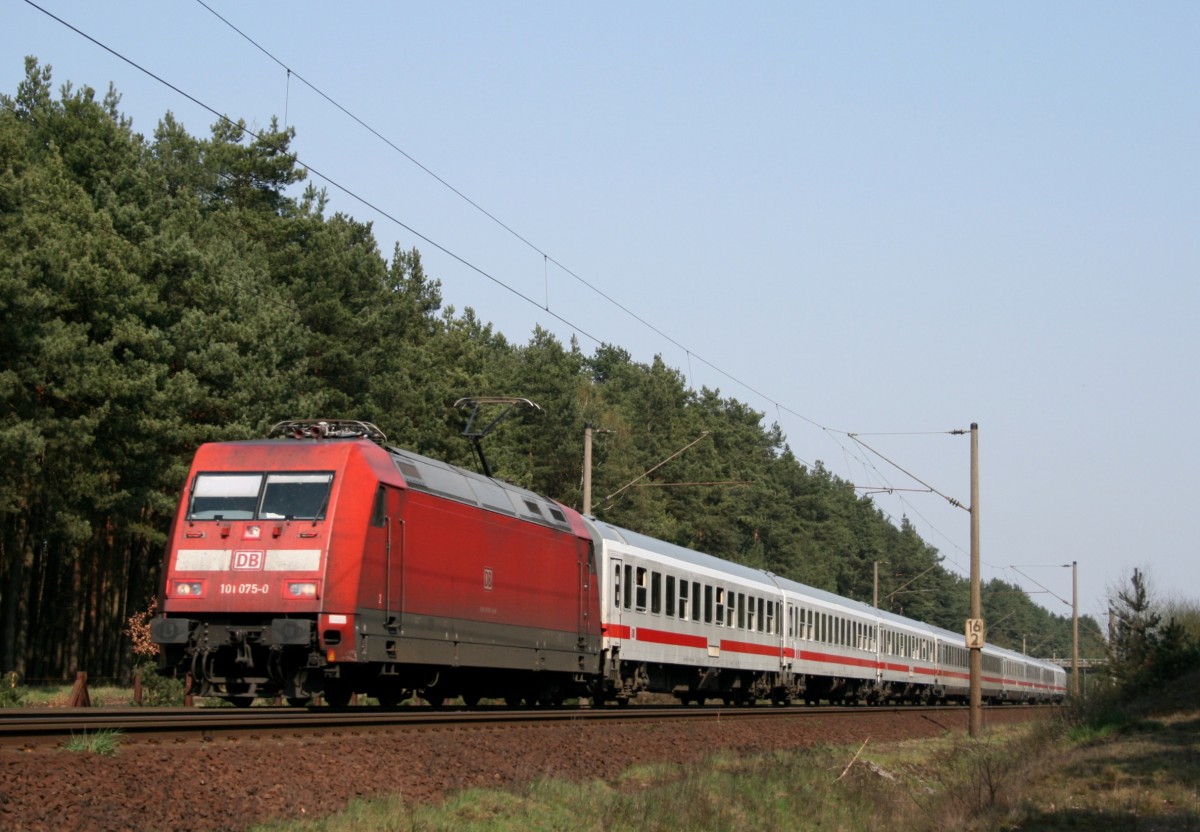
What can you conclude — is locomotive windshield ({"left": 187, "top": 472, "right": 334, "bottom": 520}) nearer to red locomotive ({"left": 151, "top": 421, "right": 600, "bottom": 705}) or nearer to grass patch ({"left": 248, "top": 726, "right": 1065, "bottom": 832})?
red locomotive ({"left": 151, "top": 421, "right": 600, "bottom": 705})

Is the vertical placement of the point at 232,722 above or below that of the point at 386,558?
below

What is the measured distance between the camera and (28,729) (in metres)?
12.2

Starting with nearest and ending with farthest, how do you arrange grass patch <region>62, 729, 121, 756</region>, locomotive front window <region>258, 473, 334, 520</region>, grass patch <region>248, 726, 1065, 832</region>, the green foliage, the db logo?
grass patch <region>62, 729, 121, 756</region>, grass patch <region>248, 726, 1065, 832</region>, the db logo, locomotive front window <region>258, 473, 334, 520</region>, the green foliage

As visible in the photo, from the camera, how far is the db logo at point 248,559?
17.0 m

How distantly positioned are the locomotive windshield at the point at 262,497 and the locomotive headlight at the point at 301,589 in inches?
34.5

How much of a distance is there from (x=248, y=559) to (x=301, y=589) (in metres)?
0.86

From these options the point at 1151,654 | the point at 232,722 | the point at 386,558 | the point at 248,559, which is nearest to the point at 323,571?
the point at 248,559

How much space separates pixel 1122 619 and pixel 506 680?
37024 millimetres

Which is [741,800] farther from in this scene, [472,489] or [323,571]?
[472,489]

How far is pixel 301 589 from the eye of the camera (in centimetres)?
1670

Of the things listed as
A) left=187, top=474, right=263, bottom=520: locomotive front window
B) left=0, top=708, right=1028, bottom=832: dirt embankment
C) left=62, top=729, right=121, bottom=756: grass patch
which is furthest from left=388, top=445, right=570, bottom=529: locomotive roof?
left=62, top=729, right=121, bottom=756: grass patch

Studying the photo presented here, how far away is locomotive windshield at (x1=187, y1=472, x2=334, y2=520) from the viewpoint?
17281mm

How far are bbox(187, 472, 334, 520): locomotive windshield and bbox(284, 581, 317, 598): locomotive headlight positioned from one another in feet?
2.87

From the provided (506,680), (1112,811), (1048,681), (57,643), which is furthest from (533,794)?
(1048,681)
